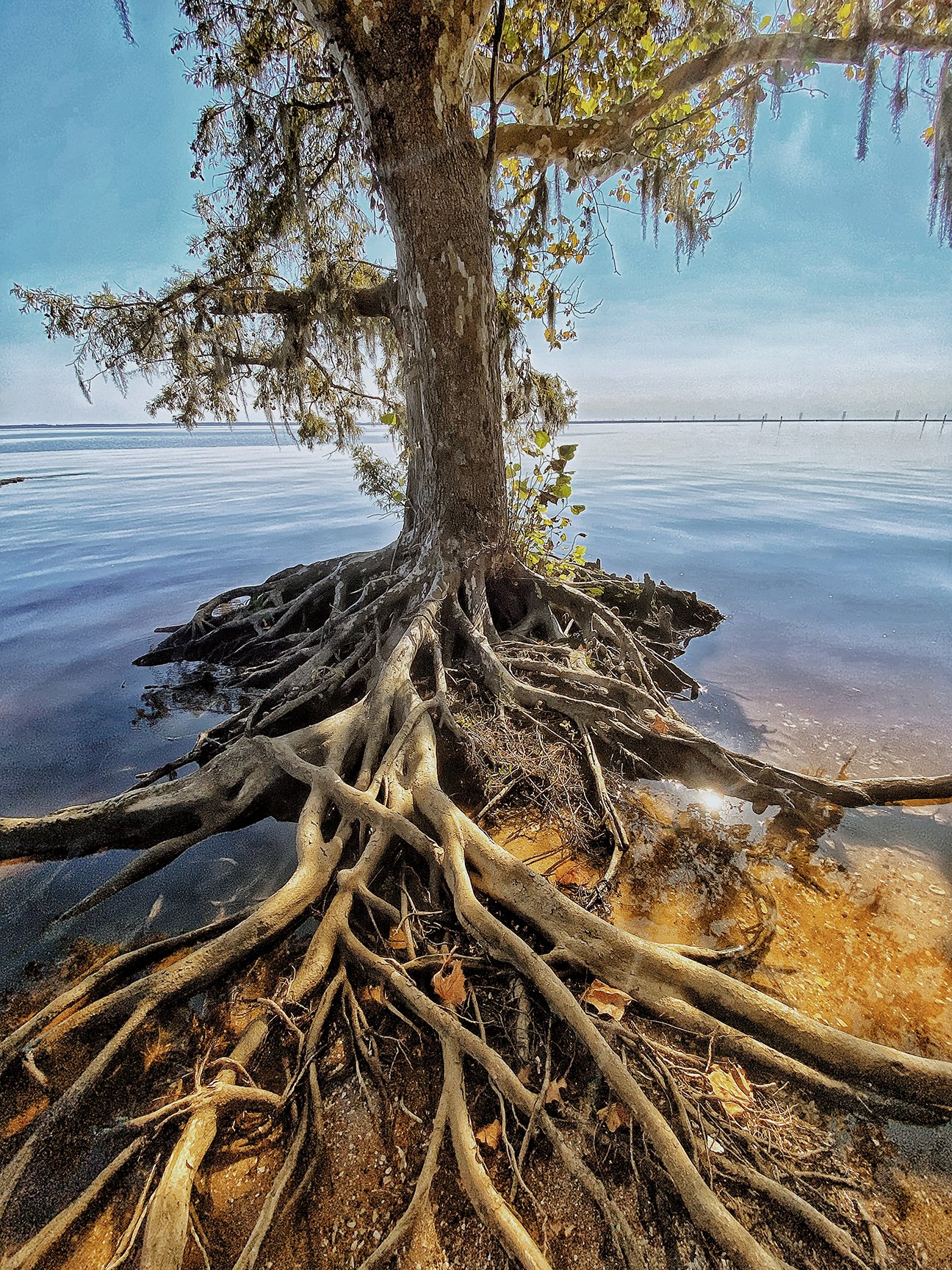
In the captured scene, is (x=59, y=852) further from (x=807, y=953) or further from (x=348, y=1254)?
(x=807, y=953)

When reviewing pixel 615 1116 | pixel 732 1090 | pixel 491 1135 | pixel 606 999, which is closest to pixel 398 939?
pixel 491 1135

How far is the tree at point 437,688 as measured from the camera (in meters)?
1.70

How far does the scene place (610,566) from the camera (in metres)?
10.8

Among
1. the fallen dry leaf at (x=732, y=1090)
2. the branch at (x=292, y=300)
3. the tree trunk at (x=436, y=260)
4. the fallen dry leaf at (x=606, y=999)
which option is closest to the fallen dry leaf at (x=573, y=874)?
the fallen dry leaf at (x=606, y=999)

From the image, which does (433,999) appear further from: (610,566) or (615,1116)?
(610,566)

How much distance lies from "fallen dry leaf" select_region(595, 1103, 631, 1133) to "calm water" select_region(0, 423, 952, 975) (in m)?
2.19

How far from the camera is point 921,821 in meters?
3.45

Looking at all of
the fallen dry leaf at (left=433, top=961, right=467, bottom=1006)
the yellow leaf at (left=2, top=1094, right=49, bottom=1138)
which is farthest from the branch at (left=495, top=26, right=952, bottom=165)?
the yellow leaf at (left=2, top=1094, right=49, bottom=1138)

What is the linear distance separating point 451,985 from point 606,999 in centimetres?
59

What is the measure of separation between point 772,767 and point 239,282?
22.8ft

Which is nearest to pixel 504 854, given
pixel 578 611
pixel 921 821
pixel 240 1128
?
pixel 240 1128

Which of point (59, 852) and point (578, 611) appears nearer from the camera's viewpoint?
point (59, 852)

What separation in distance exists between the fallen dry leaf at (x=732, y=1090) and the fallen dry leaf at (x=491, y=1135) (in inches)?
28.2

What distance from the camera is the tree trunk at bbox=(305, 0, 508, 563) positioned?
12.3 feet
